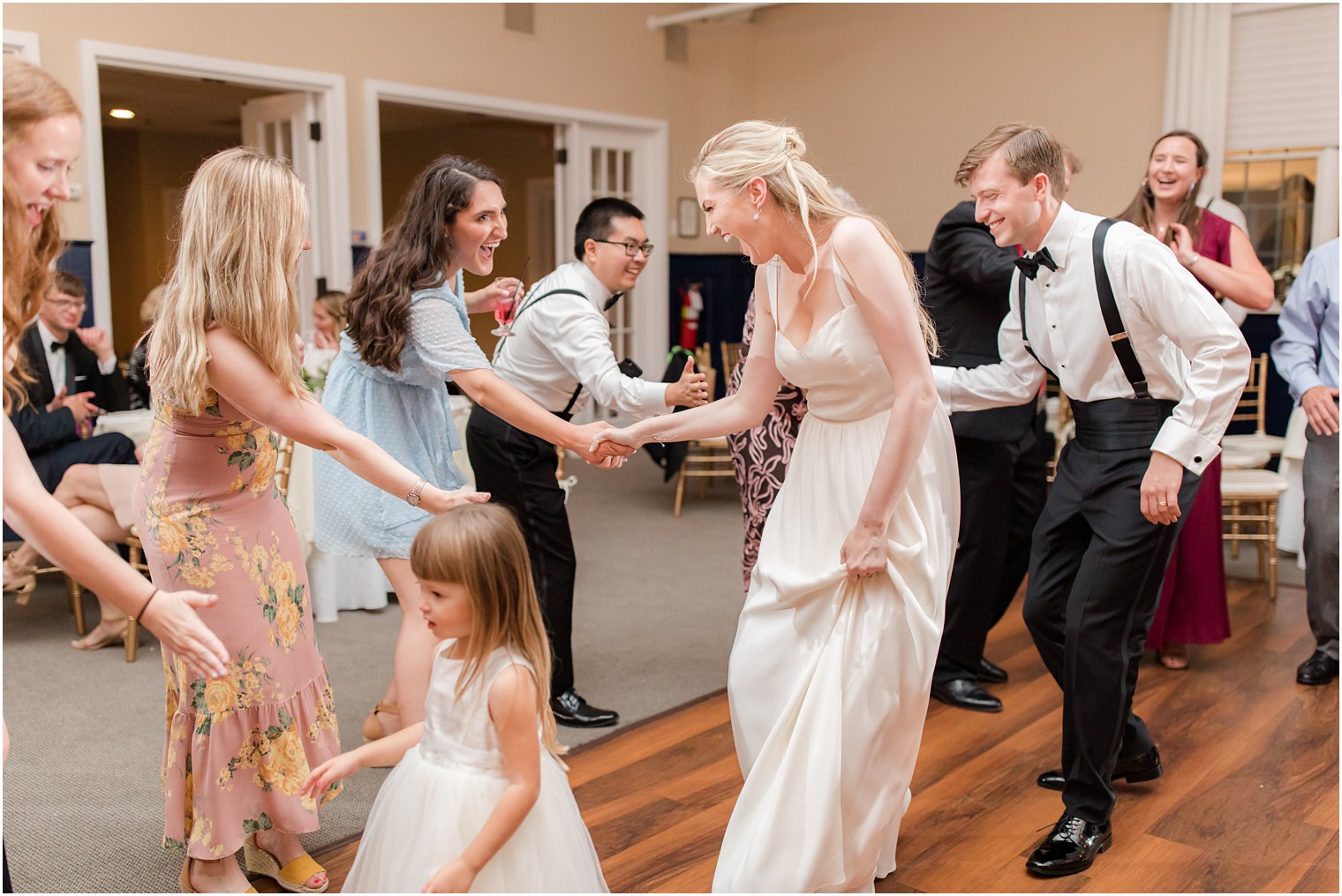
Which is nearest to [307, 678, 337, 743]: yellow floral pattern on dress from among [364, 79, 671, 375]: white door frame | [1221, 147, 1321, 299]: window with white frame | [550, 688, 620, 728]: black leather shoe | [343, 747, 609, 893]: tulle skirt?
[343, 747, 609, 893]: tulle skirt

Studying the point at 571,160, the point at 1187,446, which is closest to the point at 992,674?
the point at 1187,446

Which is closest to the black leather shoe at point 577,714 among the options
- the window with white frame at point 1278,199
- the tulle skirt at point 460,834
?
the tulle skirt at point 460,834

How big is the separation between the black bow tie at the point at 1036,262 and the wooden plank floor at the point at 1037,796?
132 cm

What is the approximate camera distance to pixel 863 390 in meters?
2.29

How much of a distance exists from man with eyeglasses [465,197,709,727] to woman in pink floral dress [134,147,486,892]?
2.94ft

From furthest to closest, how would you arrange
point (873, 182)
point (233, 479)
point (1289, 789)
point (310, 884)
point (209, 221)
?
point (873, 182)
point (1289, 789)
point (310, 884)
point (233, 479)
point (209, 221)

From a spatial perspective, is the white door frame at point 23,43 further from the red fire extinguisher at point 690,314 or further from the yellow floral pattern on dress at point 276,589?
the red fire extinguisher at point 690,314

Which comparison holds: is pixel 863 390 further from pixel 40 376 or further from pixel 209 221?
pixel 40 376

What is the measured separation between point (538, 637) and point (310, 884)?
1145 millimetres

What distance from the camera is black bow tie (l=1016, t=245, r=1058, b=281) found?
2576mm

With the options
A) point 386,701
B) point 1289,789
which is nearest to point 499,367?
point 386,701

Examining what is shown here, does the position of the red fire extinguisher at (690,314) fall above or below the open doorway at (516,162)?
below

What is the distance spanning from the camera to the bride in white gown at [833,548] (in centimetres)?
218

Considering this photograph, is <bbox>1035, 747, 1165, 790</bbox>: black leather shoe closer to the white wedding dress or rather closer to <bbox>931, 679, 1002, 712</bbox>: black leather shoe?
<bbox>931, 679, 1002, 712</bbox>: black leather shoe
